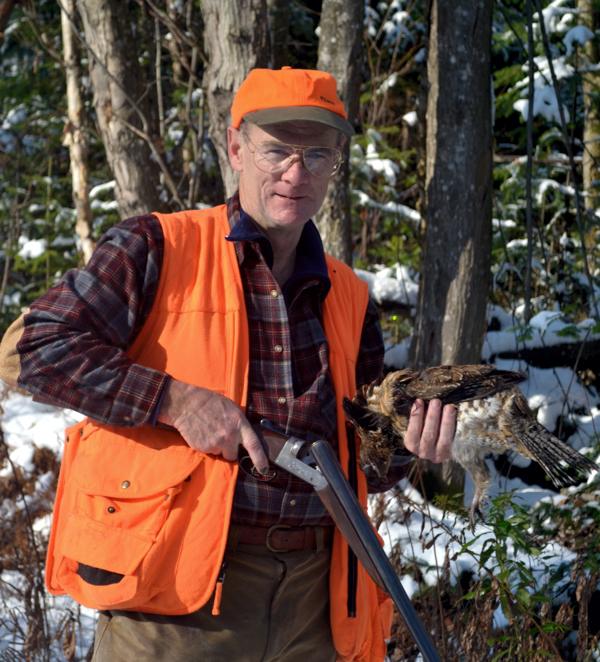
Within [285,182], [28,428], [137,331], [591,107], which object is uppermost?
[285,182]

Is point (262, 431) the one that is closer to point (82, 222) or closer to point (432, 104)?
point (432, 104)

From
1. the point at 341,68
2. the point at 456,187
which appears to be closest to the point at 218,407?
the point at 456,187

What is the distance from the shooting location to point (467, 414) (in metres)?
2.77

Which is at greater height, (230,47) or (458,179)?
→ (230,47)

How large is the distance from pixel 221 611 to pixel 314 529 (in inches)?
13.9

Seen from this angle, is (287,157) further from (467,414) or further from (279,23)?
(279,23)

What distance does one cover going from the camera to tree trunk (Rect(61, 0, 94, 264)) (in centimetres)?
1055

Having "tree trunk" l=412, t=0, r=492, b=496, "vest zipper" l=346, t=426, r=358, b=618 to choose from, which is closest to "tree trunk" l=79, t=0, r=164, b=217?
"tree trunk" l=412, t=0, r=492, b=496

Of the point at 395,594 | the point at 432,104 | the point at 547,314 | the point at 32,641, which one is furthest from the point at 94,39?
the point at 395,594

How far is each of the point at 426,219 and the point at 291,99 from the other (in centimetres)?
352

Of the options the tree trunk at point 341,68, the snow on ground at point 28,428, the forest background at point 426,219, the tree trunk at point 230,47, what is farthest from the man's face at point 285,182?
the snow on ground at point 28,428

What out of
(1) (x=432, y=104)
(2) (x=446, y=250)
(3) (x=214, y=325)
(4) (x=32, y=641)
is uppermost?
(1) (x=432, y=104)

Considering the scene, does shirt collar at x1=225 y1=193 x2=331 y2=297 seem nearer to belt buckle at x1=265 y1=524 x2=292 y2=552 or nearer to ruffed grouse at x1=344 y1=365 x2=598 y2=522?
ruffed grouse at x1=344 y1=365 x2=598 y2=522

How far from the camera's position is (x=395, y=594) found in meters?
2.47
